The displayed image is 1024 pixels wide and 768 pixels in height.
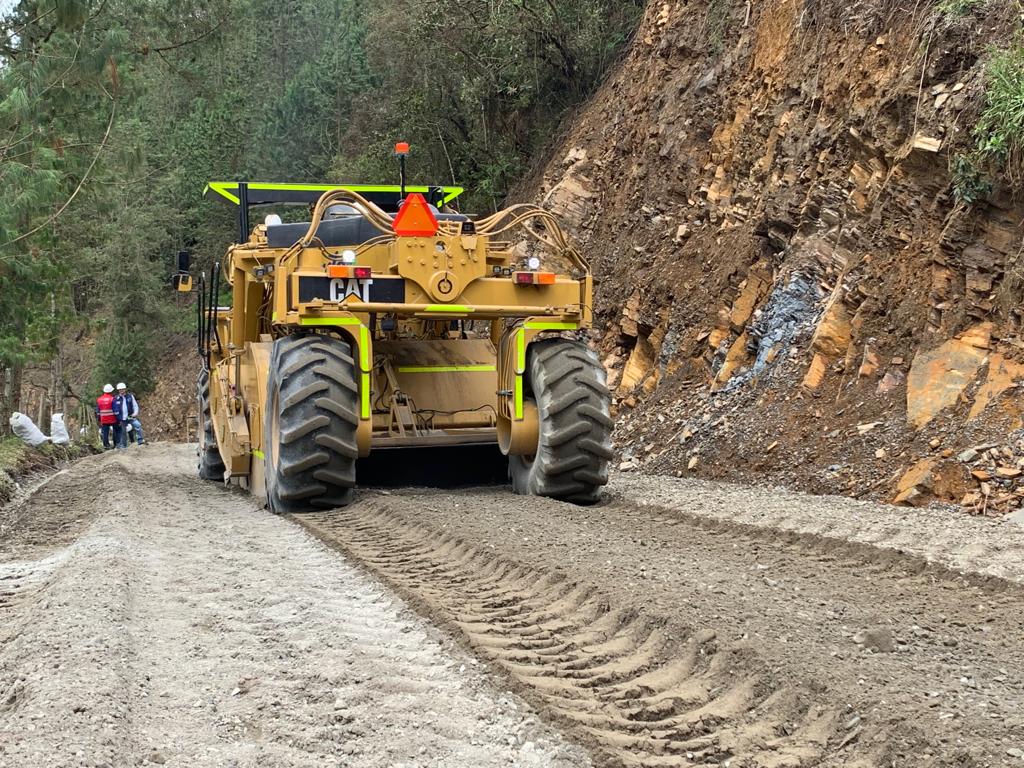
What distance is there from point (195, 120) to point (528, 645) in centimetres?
4657

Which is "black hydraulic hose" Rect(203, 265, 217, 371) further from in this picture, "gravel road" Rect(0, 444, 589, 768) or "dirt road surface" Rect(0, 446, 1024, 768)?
"gravel road" Rect(0, 444, 589, 768)

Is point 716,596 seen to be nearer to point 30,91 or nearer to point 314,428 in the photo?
point 314,428

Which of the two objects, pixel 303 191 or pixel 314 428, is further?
pixel 303 191

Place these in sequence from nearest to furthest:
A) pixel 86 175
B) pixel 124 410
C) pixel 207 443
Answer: pixel 207 443 < pixel 86 175 < pixel 124 410

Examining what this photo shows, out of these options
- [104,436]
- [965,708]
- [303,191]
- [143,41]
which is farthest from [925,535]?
[104,436]

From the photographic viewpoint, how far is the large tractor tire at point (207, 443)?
1345 centimetres

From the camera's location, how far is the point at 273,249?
10.1m

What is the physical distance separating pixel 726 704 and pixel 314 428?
5096 millimetres

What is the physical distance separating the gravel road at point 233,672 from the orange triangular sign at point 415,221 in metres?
3.11

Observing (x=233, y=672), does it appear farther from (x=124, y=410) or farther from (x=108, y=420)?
(x=108, y=420)

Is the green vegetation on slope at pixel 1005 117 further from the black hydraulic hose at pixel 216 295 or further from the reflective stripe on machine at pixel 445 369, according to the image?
the black hydraulic hose at pixel 216 295

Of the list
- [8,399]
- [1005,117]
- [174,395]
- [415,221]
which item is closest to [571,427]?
[415,221]

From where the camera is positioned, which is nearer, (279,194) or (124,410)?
(279,194)

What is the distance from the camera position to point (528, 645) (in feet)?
14.8
